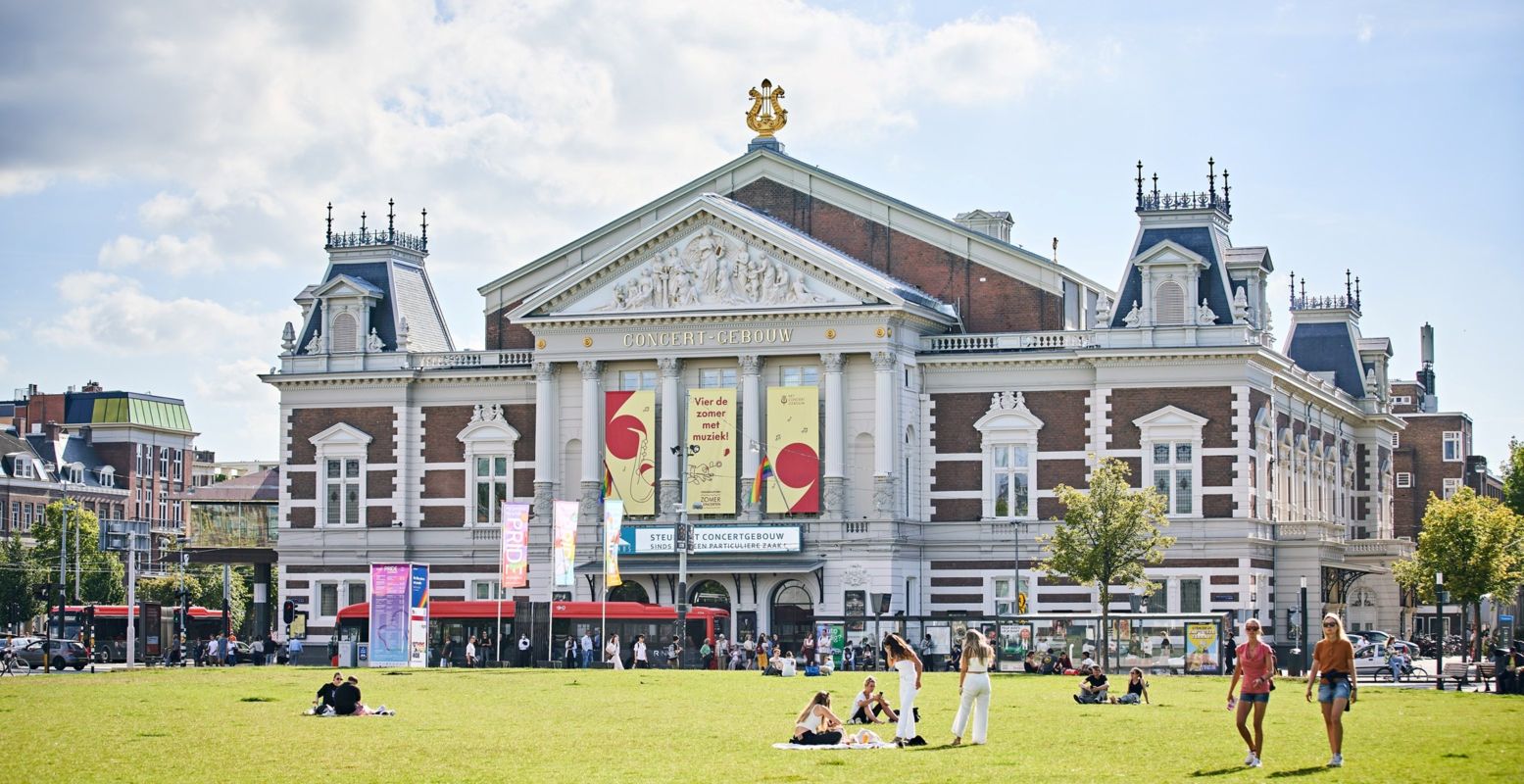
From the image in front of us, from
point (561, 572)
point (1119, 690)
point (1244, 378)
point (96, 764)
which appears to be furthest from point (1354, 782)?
point (1244, 378)

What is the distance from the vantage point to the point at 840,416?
86750mm

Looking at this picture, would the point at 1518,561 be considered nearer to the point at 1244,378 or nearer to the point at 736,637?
the point at 1244,378

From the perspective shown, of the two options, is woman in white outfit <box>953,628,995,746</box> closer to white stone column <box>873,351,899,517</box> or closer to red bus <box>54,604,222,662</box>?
white stone column <box>873,351,899,517</box>

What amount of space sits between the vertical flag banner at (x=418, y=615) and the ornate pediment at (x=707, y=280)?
19.6m

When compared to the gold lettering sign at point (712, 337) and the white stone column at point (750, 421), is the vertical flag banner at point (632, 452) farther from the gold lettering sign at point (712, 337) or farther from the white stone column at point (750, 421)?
the white stone column at point (750, 421)

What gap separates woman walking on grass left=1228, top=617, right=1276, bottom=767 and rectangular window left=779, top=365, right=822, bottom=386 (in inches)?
2135

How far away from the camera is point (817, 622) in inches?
3258

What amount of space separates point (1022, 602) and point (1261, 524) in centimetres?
976

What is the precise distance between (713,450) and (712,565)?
15.6 ft

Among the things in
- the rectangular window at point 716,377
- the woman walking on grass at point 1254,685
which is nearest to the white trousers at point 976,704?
the woman walking on grass at point 1254,685

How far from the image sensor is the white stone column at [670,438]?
89188 millimetres

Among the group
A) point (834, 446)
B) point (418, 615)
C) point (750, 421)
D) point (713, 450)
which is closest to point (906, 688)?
point (418, 615)

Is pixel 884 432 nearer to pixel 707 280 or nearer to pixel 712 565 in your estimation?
pixel 712 565

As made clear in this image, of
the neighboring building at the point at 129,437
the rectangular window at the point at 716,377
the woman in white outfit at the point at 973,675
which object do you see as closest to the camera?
the woman in white outfit at the point at 973,675
